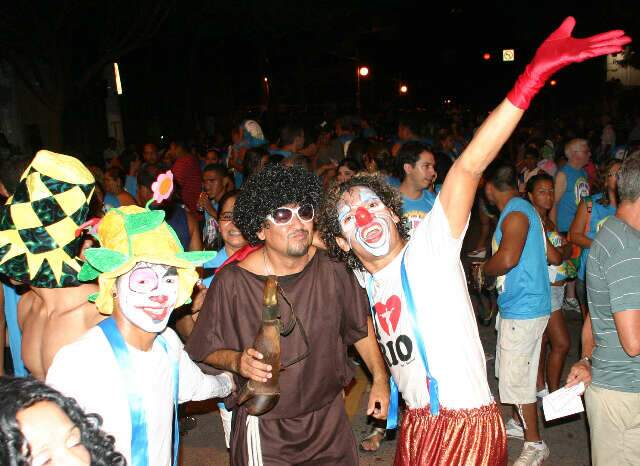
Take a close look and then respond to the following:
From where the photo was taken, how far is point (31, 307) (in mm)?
3580

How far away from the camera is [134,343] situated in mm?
2781

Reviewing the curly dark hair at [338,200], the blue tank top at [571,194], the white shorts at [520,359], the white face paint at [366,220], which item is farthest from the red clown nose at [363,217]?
the blue tank top at [571,194]

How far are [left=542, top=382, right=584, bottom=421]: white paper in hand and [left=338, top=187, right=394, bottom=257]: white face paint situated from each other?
4.05ft

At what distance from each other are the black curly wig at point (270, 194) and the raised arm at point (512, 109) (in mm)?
1255

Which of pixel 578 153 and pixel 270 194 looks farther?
pixel 578 153

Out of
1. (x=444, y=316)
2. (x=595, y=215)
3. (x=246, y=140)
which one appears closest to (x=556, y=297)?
(x=595, y=215)

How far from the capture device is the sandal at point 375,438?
5.53 metres

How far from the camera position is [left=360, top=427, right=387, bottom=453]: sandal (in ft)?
18.1

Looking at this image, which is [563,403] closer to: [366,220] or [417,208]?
[366,220]

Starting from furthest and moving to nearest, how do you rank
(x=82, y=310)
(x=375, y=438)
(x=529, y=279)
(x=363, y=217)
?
(x=375, y=438) < (x=529, y=279) < (x=363, y=217) < (x=82, y=310)

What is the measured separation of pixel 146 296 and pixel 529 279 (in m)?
3.22

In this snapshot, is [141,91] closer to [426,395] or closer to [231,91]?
[231,91]

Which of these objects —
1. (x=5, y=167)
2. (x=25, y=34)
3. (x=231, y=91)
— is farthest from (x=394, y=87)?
(x=5, y=167)

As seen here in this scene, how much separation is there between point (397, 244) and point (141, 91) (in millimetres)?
28668
